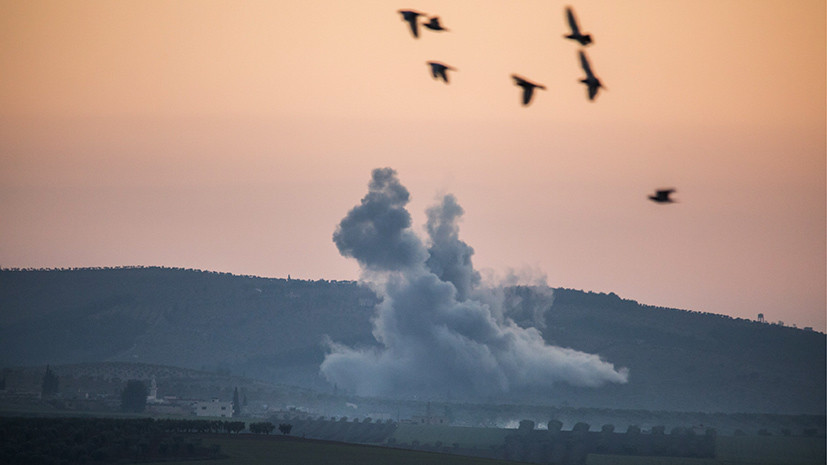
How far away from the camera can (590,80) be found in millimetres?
55531

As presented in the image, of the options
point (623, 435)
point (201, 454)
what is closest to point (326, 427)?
point (623, 435)

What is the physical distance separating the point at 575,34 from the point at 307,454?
8683 centimetres

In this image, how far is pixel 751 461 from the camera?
517 feet

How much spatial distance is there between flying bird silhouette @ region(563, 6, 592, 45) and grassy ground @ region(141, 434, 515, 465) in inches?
2954

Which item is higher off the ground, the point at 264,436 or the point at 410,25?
the point at 410,25

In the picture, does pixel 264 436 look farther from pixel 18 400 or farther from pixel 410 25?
pixel 410 25

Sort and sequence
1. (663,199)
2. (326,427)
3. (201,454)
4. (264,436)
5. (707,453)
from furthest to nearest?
(326,427)
(707,453)
(264,436)
(201,454)
(663,199)

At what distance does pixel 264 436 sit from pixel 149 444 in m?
26.5

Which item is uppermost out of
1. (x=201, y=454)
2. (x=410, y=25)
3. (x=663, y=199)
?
(x=410, y=25)

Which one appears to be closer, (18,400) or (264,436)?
(264,436)

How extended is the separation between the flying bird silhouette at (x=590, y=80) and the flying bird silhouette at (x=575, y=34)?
91 centimetres

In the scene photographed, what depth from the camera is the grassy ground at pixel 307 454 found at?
415 feet

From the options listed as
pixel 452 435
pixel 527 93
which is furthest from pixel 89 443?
pixel 527 93

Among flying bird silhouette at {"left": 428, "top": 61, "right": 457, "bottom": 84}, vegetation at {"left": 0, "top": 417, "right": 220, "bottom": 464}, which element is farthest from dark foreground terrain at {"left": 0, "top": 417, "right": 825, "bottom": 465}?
flying bird silhouette at {"left": 428, "top": 61, "right": 457, "bottom": 84}
